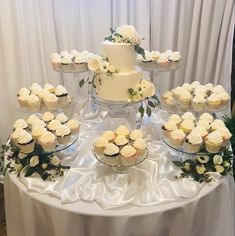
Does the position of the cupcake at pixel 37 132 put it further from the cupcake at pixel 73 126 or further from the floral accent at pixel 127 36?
the floral accent at pixel 127 36

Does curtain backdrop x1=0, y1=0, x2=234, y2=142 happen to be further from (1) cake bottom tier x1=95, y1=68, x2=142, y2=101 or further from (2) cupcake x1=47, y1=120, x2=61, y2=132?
(2) cupcake x1=47, y1=120, x2=61, y2=132

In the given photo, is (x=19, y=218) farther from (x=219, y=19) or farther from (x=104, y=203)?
(x=219, y=19)

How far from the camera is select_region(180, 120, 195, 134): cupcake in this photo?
1.36m

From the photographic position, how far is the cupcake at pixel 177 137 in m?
1.31

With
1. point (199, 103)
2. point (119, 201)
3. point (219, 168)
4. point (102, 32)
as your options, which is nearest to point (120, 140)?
point (119, 201)

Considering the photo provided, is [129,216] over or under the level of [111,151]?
under

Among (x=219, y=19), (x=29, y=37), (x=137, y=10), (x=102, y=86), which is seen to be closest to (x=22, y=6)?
(x=29, y=37)

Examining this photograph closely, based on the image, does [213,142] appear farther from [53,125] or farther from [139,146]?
[53,125]

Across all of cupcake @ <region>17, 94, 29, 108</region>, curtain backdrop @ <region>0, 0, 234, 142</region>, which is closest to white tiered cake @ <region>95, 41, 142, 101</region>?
cupcake @ <region>17, 94, 29, 108</region>

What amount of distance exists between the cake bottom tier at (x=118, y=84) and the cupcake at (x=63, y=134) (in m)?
0.29

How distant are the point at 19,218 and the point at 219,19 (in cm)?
180

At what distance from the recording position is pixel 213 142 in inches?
49.8

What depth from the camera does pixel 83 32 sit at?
2318 mm

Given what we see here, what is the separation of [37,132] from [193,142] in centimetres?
68
